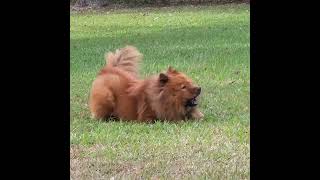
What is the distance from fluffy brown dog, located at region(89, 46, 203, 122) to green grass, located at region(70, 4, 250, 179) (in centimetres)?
22

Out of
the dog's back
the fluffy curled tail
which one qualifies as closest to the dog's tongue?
the dog's back

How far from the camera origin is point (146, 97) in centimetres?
730

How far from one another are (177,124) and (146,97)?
0.51 m

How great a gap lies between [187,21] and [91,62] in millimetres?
10481

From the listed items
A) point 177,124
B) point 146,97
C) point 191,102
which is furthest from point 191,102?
point 146,97

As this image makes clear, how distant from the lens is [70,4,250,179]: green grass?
17.0 feet

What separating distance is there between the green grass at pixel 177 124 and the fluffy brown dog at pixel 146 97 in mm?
222

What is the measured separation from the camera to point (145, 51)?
48.4 ft

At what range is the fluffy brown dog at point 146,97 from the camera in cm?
719

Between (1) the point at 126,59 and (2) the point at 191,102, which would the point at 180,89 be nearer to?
(2) the point at 191,102

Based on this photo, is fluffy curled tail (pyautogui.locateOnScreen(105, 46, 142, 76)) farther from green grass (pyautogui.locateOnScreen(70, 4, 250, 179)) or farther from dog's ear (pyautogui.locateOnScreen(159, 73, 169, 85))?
dog's ear (pyautogui.locateOnScreen(159, 73, 169, 85))

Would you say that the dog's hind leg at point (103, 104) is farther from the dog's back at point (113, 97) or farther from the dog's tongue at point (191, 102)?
the dog's tongue at point (191, 102)
